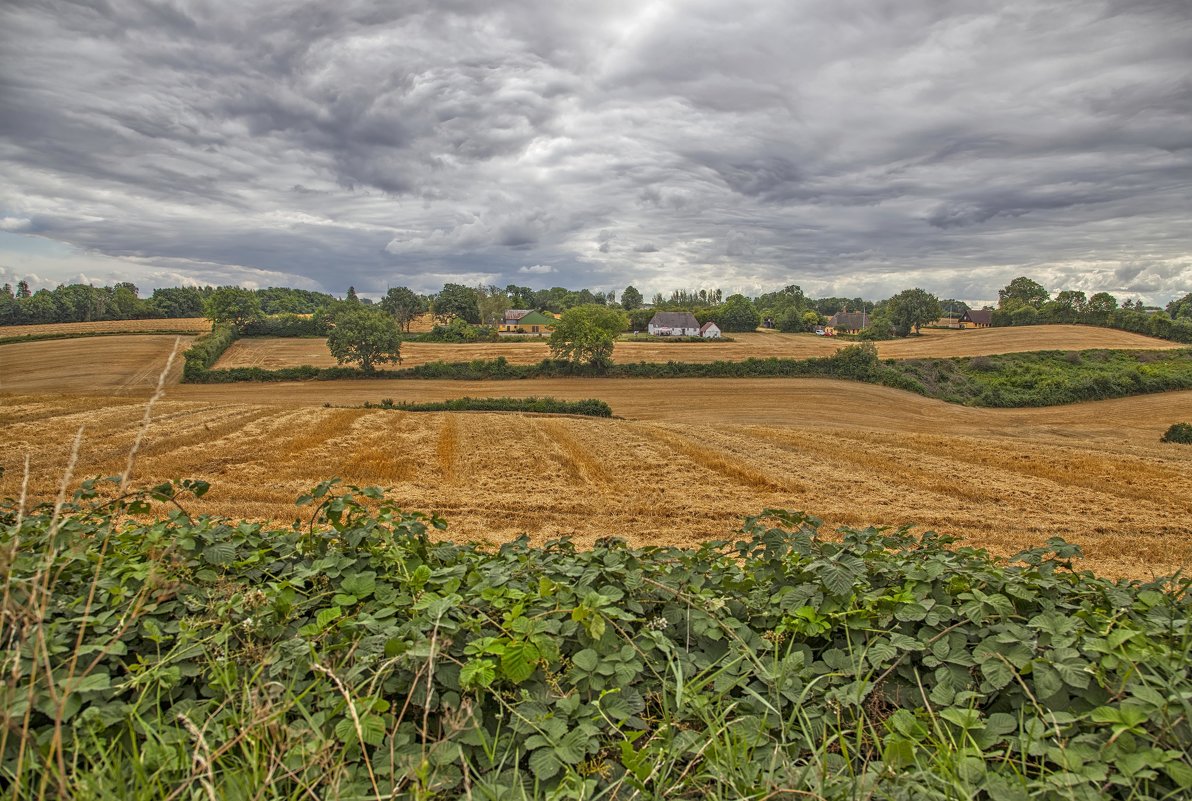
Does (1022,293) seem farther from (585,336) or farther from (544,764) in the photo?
(544,764)

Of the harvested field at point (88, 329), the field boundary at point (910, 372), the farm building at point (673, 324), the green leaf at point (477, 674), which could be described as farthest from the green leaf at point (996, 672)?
the farm building at point (673, 324)

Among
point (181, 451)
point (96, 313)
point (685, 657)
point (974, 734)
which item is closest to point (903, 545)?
point (974, 734)

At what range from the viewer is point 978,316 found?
389ft

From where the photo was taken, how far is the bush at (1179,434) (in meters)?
34.5

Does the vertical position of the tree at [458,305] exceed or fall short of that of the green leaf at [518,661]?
it exceeds it

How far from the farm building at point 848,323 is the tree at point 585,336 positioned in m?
72.6

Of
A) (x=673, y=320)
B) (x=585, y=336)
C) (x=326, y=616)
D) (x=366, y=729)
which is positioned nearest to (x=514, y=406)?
(x=585, y=336)

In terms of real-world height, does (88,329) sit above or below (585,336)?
below

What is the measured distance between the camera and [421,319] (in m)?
121

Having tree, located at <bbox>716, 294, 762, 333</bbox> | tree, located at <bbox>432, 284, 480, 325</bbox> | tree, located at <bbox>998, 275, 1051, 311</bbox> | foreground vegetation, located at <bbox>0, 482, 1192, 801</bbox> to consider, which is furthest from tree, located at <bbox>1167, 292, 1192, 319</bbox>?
foreground vegetation, located at <bbox>0, 482, 1192, 801</bbox>

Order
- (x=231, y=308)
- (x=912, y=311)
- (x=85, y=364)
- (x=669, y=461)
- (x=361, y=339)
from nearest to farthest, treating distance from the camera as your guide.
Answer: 1. (x=669, y=461)
2. (x=85, y=364)
3. (x=361, y=339)
4. (x=231, y=308)
5. (x=912, y=311)

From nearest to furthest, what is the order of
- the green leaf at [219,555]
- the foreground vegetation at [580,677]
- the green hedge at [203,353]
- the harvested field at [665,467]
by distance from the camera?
the foreground vegetation at [580,677], the green leaf at [219,555], the harvested field at [665,467], the green hedge at [203,353]

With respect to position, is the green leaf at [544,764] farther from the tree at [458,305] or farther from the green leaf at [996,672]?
the tree at [458,305]

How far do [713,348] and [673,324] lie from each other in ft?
123
